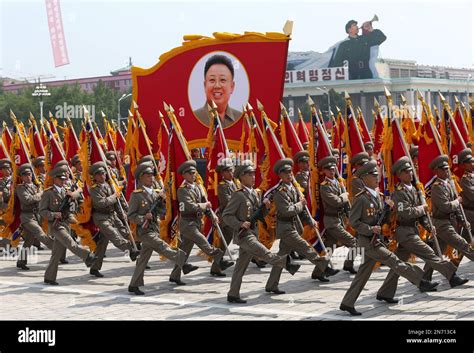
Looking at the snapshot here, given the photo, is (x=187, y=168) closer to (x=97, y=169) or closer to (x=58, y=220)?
(x=97, y=169)

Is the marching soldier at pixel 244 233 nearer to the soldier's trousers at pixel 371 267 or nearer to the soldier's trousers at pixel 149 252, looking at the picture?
the soldier's trousers at pixel 149 252

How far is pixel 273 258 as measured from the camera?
10570mm

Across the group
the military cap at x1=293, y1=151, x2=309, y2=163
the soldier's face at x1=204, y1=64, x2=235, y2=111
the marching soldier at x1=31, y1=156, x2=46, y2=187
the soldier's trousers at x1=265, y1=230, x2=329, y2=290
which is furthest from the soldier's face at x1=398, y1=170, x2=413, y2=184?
the soldier's face at x1=204, y1=64, x2=235, y2=111

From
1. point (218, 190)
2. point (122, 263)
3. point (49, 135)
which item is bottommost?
point (122, 263)

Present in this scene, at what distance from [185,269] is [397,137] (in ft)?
12.6

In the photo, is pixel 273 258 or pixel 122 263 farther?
A: pixel 122 263

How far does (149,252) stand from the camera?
11398 millimetres

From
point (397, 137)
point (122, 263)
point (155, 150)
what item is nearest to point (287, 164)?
point (397, 137)

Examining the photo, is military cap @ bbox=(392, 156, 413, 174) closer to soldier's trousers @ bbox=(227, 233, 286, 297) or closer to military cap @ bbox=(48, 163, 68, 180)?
soldier's trousers @ bbox=(227, 233, 286, 297)

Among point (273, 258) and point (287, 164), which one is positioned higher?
point (287, 164)

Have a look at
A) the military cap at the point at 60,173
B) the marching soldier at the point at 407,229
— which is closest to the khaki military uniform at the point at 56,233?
the military cap at the point at 60,173

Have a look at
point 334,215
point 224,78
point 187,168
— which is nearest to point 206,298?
point 187,168

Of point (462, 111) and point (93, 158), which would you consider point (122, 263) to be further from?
point (462, 111)

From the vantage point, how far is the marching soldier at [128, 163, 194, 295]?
446 inches
